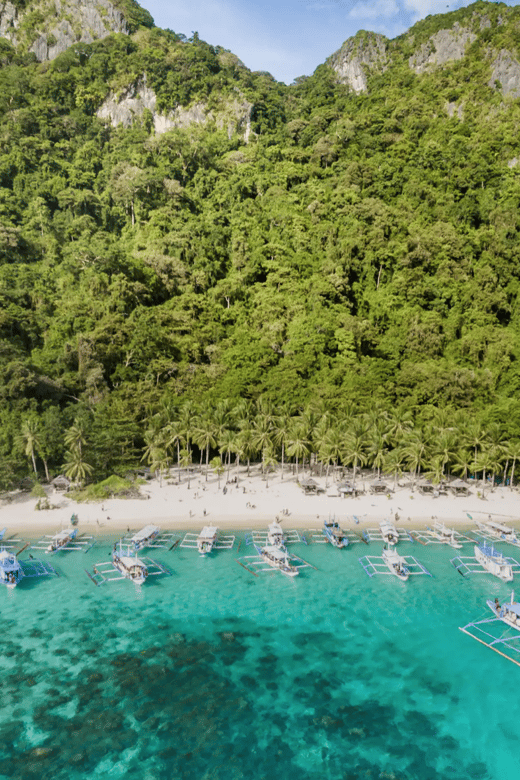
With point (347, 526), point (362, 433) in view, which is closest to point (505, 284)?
point (362, 433)

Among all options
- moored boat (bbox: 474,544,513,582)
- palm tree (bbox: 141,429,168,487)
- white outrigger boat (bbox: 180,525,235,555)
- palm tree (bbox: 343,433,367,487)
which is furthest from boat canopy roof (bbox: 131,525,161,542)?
moored boat (bbox: 474,544,513,582)

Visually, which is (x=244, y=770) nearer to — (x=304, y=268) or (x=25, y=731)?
(x=25, y=731)

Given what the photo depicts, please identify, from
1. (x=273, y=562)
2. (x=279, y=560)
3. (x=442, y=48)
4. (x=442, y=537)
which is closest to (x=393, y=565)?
(x=442, y=537)

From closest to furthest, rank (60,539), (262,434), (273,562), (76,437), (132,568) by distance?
(132,568) → (273,562) → (60,539) → (76,437) → (262,434)

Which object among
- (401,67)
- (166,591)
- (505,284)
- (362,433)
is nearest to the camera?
(166,591)

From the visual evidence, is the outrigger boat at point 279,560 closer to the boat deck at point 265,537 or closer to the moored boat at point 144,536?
the boat deck at point 265,537

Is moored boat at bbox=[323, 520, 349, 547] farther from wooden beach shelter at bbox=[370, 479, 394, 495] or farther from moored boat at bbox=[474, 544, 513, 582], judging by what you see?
moored boat at bbox=[474, 544, 513, 582]

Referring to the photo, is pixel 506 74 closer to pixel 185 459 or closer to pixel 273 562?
pixel 185 459
